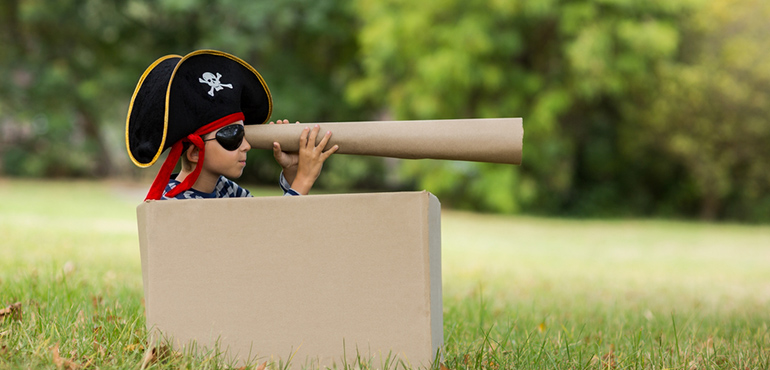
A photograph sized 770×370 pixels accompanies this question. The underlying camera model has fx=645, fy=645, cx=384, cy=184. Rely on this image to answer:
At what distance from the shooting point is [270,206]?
1.88m

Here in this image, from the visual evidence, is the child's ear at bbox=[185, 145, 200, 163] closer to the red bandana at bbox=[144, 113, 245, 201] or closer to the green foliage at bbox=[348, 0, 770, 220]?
the red bandana at bbox=[144, 113, 245, 201]

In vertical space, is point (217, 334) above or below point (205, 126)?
below

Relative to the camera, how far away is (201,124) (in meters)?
2.22

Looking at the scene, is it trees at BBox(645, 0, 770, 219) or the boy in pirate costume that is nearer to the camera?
the boy in pirate costume

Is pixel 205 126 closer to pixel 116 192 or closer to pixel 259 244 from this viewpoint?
pixel 259 244

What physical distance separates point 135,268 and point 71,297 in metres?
2.01

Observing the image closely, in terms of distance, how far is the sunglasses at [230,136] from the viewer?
7.40 feet

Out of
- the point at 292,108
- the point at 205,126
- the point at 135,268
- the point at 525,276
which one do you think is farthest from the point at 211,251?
the point at 292,108

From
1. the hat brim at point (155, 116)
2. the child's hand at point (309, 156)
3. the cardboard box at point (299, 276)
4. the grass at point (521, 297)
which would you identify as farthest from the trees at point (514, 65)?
the cardboard box at point (299, 276)

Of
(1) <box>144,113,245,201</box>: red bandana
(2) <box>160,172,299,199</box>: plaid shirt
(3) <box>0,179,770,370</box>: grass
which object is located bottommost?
(3) <box>0,179,770,370</box>: grass

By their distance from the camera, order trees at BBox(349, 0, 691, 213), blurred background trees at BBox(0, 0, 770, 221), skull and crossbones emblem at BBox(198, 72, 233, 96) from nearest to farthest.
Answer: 1. skull and crossbones emblem at BBox(198, 72, 233, 96)
2. trees at BBox(349, 0, 691, 213)
3. blurred background trees at BBox(0, 0, 770, 221)

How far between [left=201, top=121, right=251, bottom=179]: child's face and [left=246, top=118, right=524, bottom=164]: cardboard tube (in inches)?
12.4

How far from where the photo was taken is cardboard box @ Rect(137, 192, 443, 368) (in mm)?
1868

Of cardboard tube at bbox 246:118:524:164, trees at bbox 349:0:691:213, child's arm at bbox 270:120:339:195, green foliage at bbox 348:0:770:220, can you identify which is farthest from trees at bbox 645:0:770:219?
child's arm at bbox 270:120:339:195
